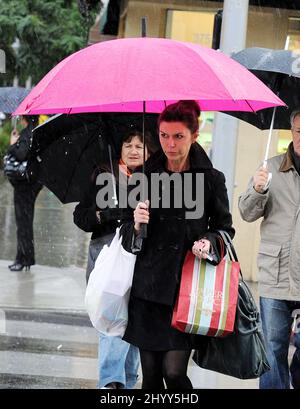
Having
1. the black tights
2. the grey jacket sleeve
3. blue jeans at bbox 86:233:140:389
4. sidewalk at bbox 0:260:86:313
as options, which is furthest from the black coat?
sidewalk at bbox 0:260:86:313

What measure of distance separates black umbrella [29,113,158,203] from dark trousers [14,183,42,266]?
513cm

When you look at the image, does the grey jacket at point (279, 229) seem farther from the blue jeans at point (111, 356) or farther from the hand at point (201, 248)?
the blue jeans at point (111, 356)

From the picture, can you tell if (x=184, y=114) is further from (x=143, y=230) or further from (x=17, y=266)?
(x=17, y=266)

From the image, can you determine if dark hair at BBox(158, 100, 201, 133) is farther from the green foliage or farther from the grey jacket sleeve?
the green foliage

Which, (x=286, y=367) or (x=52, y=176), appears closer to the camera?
(x=286, y=367)

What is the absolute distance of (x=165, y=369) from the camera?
460cm

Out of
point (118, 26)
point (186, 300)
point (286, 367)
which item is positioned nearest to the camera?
point (186, 300)

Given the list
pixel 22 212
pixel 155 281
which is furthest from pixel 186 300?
pixel 22 212

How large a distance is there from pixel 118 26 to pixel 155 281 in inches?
457

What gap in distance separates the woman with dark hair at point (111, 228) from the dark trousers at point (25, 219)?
200 inches

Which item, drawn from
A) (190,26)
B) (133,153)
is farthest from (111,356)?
(190,26)

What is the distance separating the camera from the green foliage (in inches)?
993

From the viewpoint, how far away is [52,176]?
19.8ft
